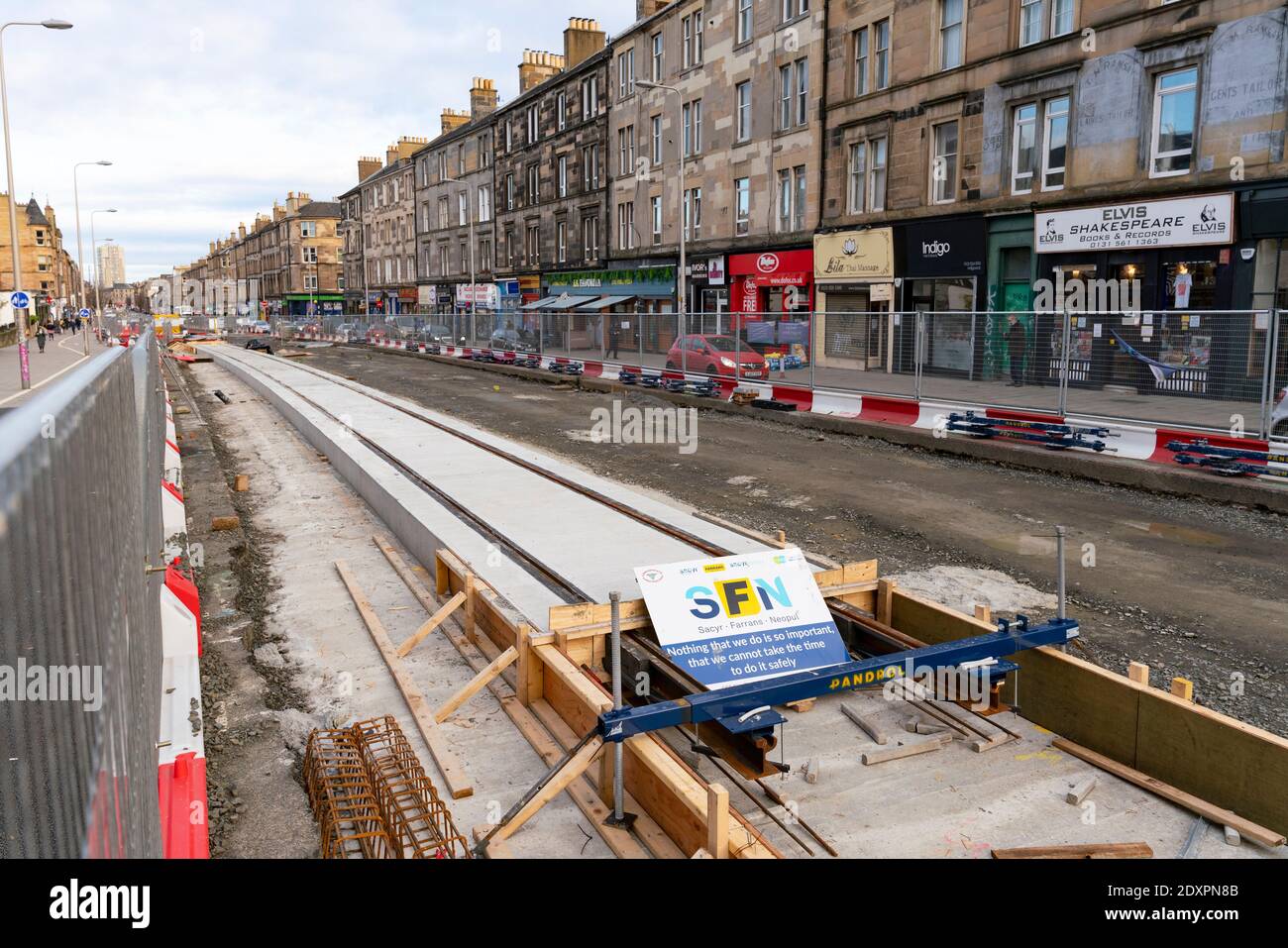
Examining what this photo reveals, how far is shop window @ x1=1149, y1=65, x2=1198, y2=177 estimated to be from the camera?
21.5 metres

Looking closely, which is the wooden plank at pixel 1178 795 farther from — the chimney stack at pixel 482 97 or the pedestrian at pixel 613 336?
the chimney stack at pixel 482 97

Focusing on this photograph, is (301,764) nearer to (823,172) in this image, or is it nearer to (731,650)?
(731,650)

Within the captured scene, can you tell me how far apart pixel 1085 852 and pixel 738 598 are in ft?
9.36

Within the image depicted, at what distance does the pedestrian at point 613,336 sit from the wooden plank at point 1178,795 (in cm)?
2700

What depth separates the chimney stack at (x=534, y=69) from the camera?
57281 mm

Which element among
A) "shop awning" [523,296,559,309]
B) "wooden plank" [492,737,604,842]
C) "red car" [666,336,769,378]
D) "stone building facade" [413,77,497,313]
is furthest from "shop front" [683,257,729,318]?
"wooden plank" [492,737,604,842]

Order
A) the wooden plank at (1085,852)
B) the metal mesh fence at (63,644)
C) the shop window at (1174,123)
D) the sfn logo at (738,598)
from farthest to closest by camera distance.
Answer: the shop window at (1174,123)
the sfn logo at (738,598)
the wooden plank at (1085,852)
the metal mesh fence at (63,644)

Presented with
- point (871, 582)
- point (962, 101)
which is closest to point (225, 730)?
point (871, 582)

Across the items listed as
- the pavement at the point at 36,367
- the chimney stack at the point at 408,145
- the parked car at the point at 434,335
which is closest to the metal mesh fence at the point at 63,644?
the pavement at the point at 36,367

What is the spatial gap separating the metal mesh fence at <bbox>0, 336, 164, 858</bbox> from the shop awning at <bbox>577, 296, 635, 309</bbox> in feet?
144

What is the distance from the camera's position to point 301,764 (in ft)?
19.3

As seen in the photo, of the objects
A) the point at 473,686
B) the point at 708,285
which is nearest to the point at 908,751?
the point at 473,686

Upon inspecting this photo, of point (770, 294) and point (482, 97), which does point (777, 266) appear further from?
point (482, 97)

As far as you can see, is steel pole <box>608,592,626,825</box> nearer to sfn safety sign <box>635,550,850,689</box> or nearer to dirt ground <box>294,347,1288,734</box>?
sfn safety sign <box>635,550,850,689</box>
